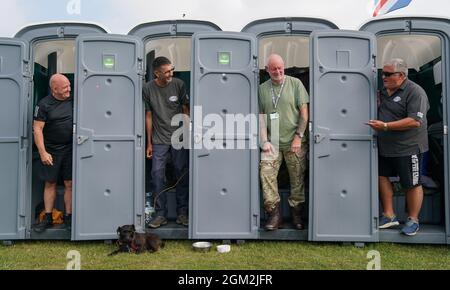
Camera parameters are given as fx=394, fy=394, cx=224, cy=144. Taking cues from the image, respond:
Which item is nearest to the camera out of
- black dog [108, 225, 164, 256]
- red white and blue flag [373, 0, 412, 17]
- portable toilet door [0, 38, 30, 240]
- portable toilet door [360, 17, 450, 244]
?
black dog [108, 225, 164, 256]

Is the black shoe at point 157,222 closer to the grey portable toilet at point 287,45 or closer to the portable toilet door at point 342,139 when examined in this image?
the grey portable toilet at point 287,45

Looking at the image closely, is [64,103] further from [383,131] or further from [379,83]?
[379,83]

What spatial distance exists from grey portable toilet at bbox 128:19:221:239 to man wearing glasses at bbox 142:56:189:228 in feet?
0.44

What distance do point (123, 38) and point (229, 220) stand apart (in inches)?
82.3

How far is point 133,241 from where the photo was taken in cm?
364

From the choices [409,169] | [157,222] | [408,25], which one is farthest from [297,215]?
Result: [408,25]

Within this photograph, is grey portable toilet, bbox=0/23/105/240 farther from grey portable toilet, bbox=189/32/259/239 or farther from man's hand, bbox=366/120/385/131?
man's hand, bbox=366/120/385/131

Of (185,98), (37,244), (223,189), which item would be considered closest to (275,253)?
(223,189)

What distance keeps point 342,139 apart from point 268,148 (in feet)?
2.35

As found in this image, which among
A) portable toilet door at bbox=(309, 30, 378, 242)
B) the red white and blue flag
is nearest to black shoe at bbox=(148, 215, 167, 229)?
portable toilet door at bbox=(309, 30, 378, 242)

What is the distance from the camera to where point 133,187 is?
395 cm

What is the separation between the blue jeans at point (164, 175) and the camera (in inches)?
161

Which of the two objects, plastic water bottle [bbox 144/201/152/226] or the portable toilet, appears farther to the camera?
plastic water bottle [bbox 144/201/152/226]

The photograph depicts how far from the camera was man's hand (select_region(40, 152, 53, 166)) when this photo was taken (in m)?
3.90
